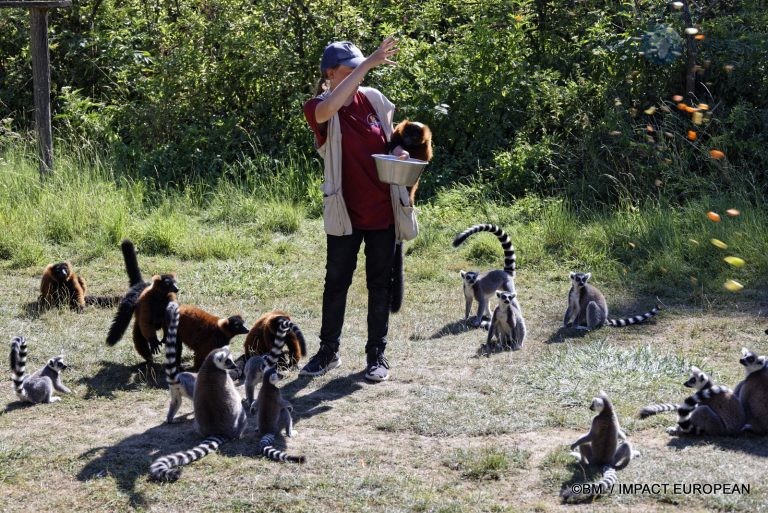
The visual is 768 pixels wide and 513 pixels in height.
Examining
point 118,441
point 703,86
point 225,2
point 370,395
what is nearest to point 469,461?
point 370,395

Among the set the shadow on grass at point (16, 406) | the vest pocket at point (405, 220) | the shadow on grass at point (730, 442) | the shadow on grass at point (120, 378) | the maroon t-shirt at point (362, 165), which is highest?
the maroon t-shirt at point (362, 165)

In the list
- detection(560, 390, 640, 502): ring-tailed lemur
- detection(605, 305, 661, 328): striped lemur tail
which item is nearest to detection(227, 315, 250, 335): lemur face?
detection(560, 390, 640, 502): ring-tailed lemur

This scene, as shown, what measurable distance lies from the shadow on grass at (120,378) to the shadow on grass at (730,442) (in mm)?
3431

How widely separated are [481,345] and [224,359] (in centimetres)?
264

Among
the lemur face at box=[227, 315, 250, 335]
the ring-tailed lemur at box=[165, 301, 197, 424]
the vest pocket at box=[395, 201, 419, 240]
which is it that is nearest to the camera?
the ring-tailed lemur at box=[165, 301, 197, 424]

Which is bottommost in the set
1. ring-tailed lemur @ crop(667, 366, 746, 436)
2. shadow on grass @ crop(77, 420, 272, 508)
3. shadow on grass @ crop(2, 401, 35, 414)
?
shadow on grass @ crop(2, 401, 35, 414)

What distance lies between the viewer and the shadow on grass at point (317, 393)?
6340 millimetres

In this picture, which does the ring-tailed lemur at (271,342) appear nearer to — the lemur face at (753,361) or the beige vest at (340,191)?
the beige vest at (340,191)

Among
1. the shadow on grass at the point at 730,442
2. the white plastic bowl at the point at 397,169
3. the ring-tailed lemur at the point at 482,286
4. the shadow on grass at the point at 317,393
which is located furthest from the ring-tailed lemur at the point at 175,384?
the ring-tailed lemur at the point at 482,286

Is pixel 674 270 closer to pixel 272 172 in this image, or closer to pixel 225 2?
pixel 272 172

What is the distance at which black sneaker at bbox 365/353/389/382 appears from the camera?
6855 mm

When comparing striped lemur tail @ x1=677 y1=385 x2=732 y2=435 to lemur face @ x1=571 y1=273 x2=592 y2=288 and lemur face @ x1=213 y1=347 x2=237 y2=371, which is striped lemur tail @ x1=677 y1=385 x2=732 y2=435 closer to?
lemur face @ x1=571 y1=273 x2=592 y2=288

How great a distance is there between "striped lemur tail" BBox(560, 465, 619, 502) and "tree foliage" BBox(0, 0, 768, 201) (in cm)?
654

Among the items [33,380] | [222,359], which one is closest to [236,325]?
[222,359]
